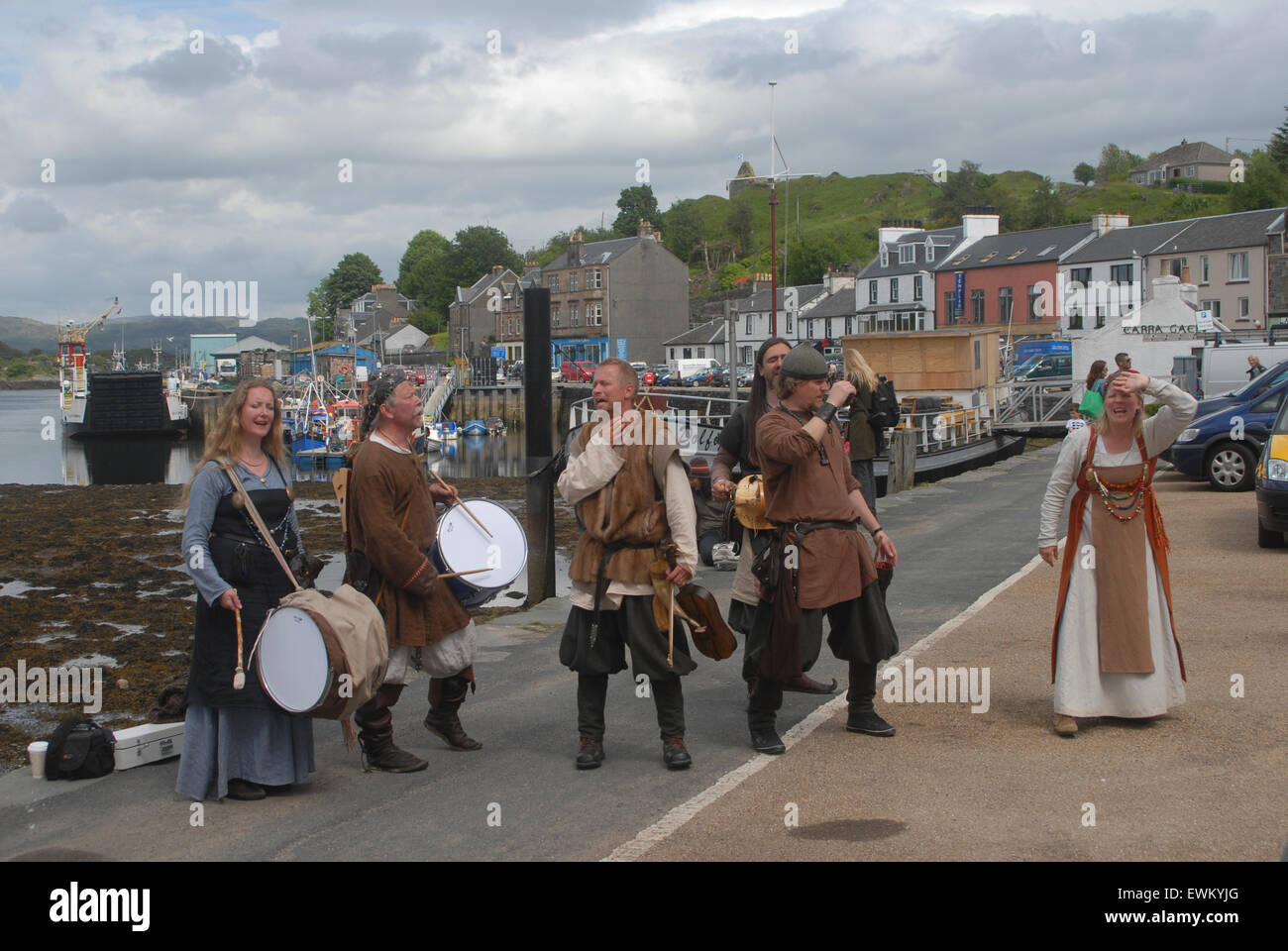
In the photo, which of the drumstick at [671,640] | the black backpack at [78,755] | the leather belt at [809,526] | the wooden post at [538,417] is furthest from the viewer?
the wooden post at [538,417]

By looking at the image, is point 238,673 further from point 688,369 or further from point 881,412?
point 688,369

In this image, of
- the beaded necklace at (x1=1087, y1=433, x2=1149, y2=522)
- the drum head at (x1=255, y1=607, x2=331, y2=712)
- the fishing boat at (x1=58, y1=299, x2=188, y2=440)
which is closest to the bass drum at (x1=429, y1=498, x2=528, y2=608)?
the drum head at (x1=255, y1=607, x2=331, y2=712)

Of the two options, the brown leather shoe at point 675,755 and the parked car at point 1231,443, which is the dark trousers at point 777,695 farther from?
the parked car at point 1231,443

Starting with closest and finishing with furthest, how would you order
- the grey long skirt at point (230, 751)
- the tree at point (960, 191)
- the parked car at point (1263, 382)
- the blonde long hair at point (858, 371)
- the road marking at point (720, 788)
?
the road marking at point (720, 788)
the grey long skirt at point (230, 751)
the blonde long hair at point (858, 371)
the parked car at point (1263, 382)
the tree at point (960, 191)

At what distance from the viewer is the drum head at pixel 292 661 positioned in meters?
5.31

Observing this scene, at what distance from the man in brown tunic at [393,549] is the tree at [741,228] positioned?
415ft

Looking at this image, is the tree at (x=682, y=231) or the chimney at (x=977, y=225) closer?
the chimney at (x=977, y=225)

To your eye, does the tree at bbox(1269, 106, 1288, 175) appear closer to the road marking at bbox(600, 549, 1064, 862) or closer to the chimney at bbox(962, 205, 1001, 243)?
the chimney at bbox(962, 205, 1001, 243)

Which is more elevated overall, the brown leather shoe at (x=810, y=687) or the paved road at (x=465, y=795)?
the brown leather shoe at (x=810, y=687)

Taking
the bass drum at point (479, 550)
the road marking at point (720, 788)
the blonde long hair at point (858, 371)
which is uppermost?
the blonde long hair at point (858, 371)

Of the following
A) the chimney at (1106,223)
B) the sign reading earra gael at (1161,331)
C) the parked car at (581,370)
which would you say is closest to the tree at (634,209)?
the parked car at (581,370)

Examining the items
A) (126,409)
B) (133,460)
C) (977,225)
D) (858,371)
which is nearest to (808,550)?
(858,371)

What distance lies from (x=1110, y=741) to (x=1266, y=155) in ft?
339

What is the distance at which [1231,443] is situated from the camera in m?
17.7
